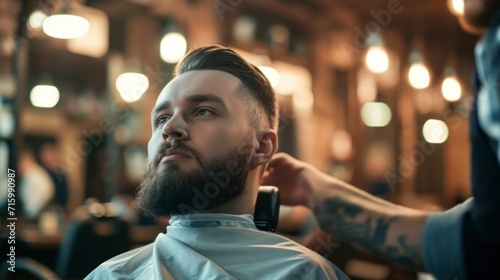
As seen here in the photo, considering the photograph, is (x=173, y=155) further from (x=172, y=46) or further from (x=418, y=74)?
(x=418, y=74)

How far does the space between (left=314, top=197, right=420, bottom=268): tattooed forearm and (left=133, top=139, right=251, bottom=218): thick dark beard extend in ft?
1.23

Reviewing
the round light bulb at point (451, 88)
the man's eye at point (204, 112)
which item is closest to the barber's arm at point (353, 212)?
the man's eye at point (204, 112)

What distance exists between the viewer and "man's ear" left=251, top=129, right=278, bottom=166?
6.36ft

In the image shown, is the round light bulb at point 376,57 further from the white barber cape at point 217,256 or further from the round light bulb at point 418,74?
the white barber cape at point 217,256

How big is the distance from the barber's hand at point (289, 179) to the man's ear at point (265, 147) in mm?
96

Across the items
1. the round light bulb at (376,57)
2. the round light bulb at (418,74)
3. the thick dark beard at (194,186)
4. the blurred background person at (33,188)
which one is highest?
the round light bulb at (376,57)

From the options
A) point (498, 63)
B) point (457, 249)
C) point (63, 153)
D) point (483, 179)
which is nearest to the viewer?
point (498, 63)

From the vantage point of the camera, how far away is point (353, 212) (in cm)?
195

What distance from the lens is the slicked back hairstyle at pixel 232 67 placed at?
195 cm

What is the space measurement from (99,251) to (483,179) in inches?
114

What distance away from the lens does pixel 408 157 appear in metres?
10.2

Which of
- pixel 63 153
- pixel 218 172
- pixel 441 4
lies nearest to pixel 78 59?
pixel 63 153

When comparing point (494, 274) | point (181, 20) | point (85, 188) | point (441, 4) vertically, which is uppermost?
point (441, 4)

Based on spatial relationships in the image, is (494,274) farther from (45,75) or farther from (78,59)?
(45,75)
